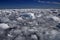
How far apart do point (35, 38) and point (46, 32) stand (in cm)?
1227

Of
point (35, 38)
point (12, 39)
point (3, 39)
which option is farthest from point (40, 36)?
point (3, 39)

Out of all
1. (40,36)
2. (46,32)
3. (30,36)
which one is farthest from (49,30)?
(30,36)

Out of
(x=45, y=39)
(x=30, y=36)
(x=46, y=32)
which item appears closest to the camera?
(x=45, y=39)

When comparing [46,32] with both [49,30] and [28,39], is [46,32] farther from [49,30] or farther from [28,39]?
[28,39]

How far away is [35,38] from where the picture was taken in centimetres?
7044

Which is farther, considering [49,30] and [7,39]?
[49,30]

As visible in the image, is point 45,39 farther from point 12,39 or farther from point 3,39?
point 3,39

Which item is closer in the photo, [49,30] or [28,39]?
[28,39]

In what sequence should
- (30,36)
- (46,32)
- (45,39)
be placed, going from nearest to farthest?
1. (45,39)
2. (30,36)
3. (46,32)

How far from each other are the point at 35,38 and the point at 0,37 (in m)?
21.8

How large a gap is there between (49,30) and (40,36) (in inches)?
340

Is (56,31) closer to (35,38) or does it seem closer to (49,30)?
(49,30)

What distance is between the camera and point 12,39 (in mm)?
69188

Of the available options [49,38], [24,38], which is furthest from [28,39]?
[49,38]
